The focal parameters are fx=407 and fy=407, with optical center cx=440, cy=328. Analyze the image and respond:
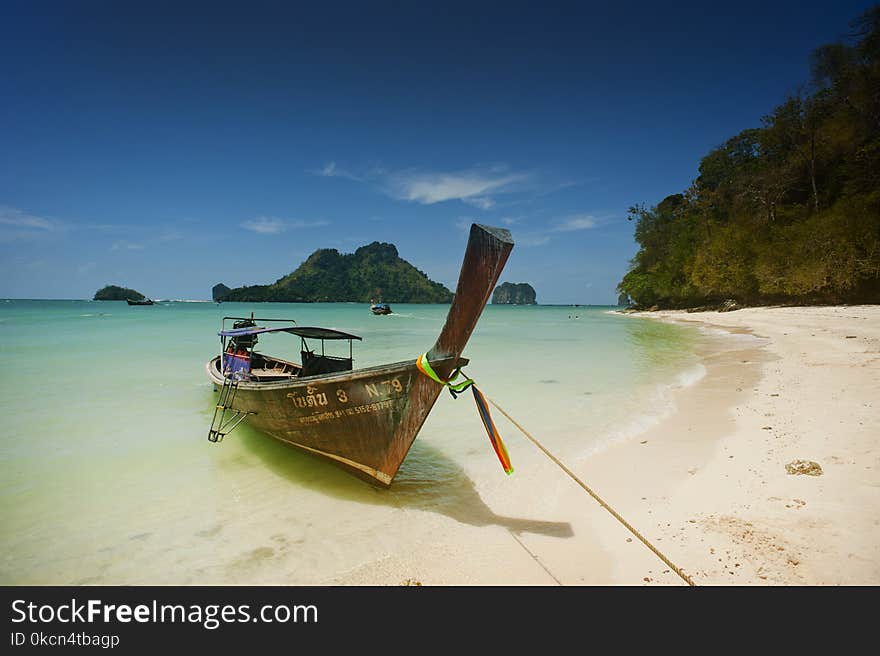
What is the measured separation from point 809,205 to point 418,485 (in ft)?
134

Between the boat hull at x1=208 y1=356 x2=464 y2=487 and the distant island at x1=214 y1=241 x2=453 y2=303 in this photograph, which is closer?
the boat hull at x1=208 y1=356 x2=464 y2=487

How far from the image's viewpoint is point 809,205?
3159 centimetres

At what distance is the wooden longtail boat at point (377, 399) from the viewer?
11.7 feet

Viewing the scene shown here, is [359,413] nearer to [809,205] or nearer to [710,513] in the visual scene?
[710,513]

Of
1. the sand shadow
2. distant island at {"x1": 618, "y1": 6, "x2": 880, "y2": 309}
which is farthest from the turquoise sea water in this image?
Result: distant island at {"x1": 618, "y1": 6, "x2": 880, "y2": 309}

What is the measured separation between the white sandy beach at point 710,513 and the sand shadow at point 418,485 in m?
0.16

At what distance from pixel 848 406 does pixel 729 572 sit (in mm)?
5277

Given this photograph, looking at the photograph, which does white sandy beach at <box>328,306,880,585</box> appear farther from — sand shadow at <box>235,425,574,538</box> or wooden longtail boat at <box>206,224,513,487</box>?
wooden longtail boat at <box>206,224,513,487</box>

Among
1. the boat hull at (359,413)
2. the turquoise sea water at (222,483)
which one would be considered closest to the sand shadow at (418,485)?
the turquoise sea water at (222,483)

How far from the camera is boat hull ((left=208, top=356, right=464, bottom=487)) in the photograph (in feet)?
14.1

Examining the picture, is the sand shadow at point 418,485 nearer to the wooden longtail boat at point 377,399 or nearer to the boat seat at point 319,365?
the wooden longtail boat at point 377,399

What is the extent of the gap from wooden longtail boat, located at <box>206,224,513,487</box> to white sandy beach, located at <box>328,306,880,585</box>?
1.17 meters

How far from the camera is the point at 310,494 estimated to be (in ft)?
17.0
